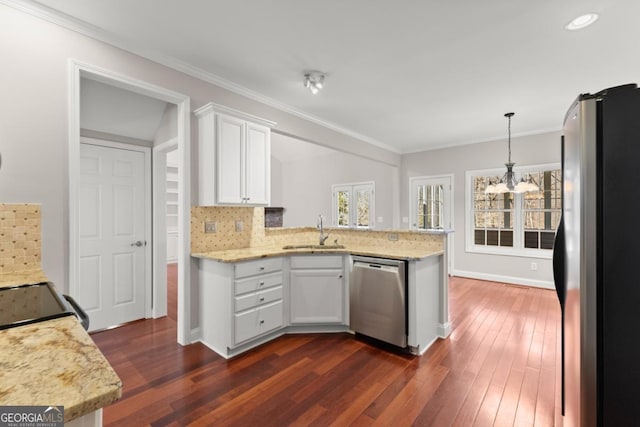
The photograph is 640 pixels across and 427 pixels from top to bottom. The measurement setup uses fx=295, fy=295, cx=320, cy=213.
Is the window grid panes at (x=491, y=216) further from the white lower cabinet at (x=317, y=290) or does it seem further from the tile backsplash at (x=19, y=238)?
the tile backsplash at (x=19, y=238)

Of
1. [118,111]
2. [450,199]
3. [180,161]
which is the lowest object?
[450,199]

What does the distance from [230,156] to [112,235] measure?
1.63 meters

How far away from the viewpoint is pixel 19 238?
1862 mm

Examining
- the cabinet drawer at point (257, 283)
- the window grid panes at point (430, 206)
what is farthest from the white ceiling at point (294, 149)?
the cabinet drawer at point (257, 283)

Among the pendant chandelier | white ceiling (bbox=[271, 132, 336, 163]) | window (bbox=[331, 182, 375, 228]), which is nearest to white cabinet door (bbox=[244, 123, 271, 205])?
the pendant chandelier

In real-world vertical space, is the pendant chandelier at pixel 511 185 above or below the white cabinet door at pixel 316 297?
above

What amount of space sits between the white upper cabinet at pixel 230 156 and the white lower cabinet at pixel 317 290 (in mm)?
868

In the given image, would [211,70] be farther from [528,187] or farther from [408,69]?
[528,187]

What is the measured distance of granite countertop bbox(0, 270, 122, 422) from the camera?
0.59 metres

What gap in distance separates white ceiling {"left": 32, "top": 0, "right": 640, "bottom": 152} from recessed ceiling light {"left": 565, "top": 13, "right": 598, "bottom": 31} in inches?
2.0

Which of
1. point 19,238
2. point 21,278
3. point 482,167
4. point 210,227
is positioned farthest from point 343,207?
point 21,278

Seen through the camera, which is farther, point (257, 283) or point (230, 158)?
point (230, 158)

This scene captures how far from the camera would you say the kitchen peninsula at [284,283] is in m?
2.63

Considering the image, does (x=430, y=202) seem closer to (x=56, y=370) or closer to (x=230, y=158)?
(x=230, y=158)
